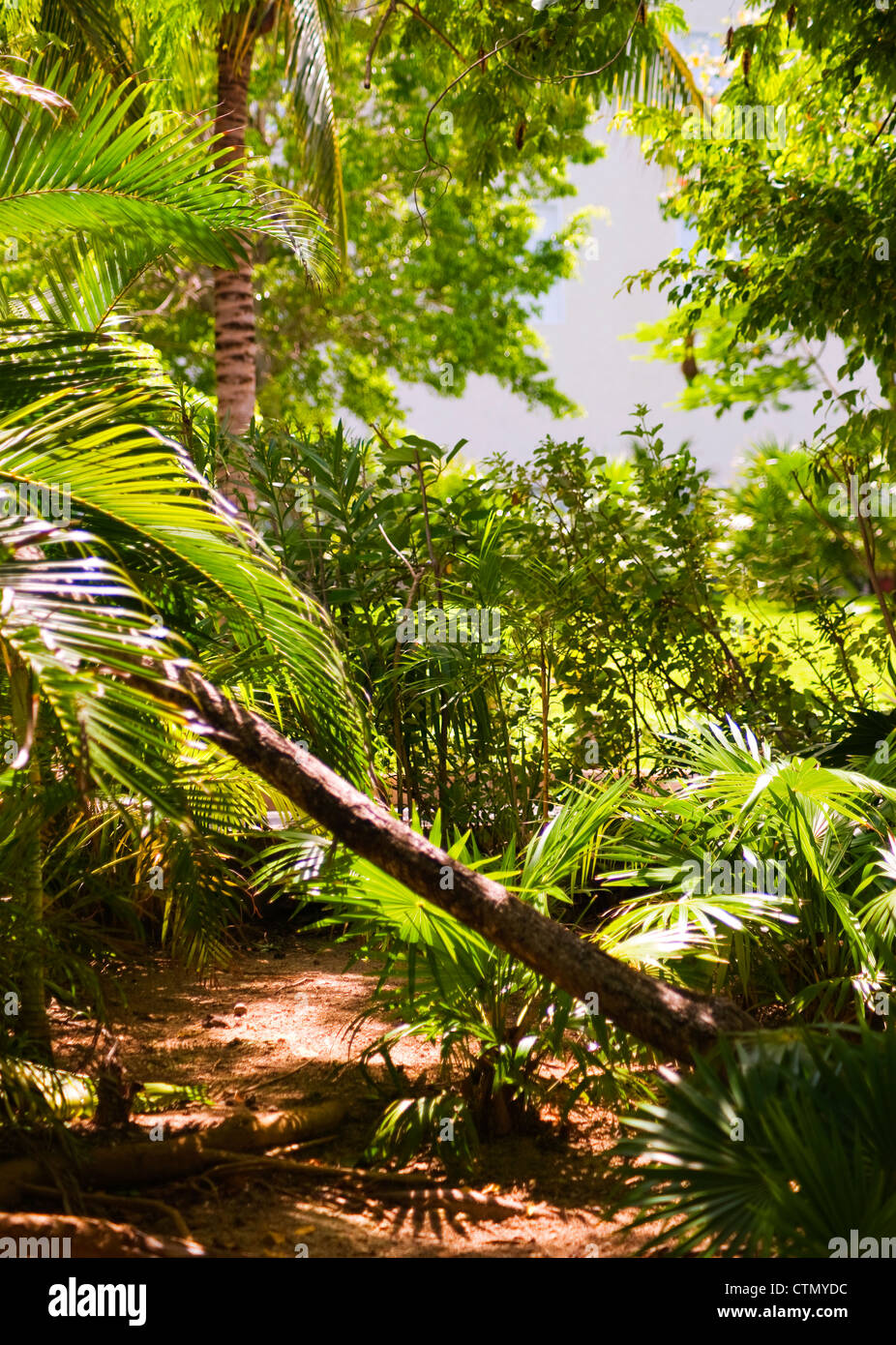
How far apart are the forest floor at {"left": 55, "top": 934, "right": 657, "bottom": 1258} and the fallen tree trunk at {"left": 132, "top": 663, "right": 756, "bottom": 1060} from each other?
355 millimetres

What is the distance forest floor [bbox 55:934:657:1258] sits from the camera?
2.63 metres

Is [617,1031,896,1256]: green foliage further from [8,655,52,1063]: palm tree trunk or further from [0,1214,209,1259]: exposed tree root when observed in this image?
[8,655,52,1063]: palm tree trunk

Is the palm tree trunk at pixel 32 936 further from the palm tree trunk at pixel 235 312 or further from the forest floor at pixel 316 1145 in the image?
the palm tree trunk at pixel 235 312

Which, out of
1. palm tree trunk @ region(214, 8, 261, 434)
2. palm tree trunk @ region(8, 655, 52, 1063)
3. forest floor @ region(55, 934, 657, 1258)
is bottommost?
forest floor @ region(55, 934, 657, 1258)

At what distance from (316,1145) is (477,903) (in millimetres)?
1022

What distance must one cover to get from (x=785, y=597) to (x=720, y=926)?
8.11 feet

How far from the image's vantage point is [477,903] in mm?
2686

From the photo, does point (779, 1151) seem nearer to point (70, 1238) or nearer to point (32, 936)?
point (70, 1238)

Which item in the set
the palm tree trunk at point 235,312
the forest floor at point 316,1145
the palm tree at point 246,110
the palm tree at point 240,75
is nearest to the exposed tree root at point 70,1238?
the forest floor at point 316,1145

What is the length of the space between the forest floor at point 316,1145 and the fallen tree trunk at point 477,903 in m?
0.36

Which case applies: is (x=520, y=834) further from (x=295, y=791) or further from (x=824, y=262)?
(x=824, y=262)

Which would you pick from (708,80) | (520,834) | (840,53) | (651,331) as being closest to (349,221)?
(651,331)

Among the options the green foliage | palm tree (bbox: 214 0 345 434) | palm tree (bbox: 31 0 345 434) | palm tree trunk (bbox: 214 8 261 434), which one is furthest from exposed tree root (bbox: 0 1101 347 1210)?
palm tree trunk (bbox: 214 8 261 434)

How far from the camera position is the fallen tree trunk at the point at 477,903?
8.57 feet
